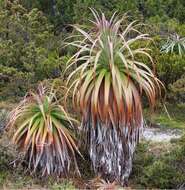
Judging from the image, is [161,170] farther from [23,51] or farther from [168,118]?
[23,51]

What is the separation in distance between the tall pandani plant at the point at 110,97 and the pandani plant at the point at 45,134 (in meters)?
0.36

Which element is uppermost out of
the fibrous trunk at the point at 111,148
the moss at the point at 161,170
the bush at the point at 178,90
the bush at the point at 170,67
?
the bush at the point at 170,67

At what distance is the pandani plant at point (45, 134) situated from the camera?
9.59 metres

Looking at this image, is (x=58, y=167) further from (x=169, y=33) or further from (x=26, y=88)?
(x=169, y=33)

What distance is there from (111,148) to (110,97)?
33.6 inches

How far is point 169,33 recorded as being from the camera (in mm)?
15898

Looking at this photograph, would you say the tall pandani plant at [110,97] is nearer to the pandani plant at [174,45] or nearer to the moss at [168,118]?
the moss at [168,118]

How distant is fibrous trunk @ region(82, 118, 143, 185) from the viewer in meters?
9.64

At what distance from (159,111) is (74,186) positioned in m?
5.33

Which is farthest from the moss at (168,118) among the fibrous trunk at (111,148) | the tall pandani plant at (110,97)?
the tall pandani plant at (110,97)

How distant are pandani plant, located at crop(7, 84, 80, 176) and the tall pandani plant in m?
0.36

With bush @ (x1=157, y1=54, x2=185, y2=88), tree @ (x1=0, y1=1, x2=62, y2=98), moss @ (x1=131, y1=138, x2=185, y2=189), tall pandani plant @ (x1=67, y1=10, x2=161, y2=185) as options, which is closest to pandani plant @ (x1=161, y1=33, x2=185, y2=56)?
bush @ (x1=157, y1=54, x2=185, y2=88)

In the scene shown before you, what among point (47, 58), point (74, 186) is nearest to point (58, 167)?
point (74, 186)

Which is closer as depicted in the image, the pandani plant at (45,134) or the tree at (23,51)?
the pandani plant at (45,134)
